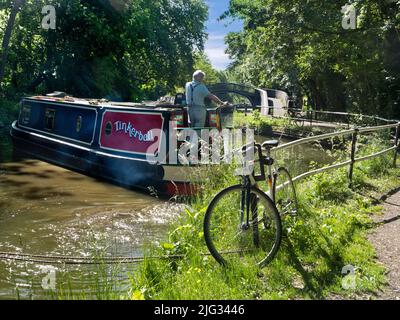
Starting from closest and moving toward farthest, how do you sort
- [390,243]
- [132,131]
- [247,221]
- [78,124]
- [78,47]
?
[247,221] < [390,243] < [132,131] < [78,124] < [78,47]

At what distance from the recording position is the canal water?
5407 millimetres

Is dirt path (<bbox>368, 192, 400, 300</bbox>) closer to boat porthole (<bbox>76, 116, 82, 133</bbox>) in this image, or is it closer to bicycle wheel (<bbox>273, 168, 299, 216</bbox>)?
bicycle wheel (<bbox>273, 168, 299, 216</bbox>)

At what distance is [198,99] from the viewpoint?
9.62m

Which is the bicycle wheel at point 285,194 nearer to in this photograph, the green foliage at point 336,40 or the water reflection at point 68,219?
the water reflection at point 68,219

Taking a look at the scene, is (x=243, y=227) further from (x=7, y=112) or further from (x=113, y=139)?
(x=7, y=112)

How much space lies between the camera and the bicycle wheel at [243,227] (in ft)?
14.0

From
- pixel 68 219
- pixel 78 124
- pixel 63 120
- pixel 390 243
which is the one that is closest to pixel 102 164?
pixel 78 124

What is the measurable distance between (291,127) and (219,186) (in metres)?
16.2

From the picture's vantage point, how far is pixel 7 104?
77.5 ft

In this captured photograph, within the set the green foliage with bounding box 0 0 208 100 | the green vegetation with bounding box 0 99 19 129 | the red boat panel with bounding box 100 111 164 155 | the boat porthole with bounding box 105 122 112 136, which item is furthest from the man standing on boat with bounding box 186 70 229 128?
the green foliage with bounding box 0 0 208 100

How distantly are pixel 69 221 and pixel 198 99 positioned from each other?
3625mm

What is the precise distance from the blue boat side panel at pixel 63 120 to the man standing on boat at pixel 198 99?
309 centimetres

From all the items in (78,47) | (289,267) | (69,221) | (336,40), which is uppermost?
(78,47)
